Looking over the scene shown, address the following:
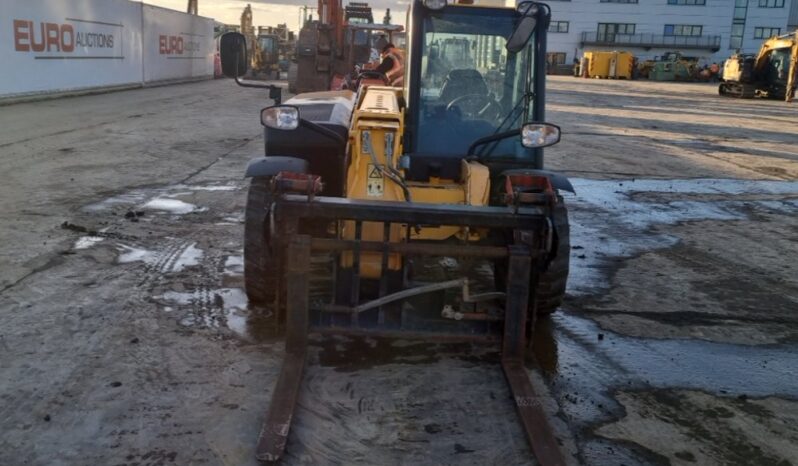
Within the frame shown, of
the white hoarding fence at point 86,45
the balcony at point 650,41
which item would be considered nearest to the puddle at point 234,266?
the white hoarding fence at point 86,45

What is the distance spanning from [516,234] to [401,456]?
65.3 inches

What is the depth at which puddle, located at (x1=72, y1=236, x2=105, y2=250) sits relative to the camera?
6998 mm

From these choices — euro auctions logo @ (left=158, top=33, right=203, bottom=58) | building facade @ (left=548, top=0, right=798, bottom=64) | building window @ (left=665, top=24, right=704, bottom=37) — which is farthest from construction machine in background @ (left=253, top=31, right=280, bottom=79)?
building window @ (left=665, top=24, right=704, bottom=37)

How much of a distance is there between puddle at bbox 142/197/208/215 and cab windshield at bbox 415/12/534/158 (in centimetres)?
421

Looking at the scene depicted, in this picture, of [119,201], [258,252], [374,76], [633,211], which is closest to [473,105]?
[258,252]

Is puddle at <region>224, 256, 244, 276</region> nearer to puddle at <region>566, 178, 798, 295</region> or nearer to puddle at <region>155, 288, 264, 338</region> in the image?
puddle at <region>155, 288, 264, 338</region>

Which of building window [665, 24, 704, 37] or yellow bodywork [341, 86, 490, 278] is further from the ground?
building window [665, 24, 704, 37]

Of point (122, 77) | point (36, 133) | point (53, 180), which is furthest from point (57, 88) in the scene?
point (53, 180)

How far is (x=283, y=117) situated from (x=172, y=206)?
170 inches

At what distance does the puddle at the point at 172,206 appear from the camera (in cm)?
875

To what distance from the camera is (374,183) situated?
5105 mm

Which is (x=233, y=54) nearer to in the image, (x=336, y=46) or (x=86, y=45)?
(x=336, y=46)

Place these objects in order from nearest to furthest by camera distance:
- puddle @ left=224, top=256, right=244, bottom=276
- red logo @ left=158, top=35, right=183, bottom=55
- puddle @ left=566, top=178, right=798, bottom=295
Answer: puddle @ left=224, top=256, right=244, bottom=276 → puddle @ left=566, top=178, right=798, bottom=295 → red logo @ left=158, top=35, right=183, bottom=55

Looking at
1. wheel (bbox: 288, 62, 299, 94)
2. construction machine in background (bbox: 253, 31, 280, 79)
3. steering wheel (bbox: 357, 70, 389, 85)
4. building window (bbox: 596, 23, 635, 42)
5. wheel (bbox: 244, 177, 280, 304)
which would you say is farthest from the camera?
building window (bbox: 596, 23, 635, 42)
